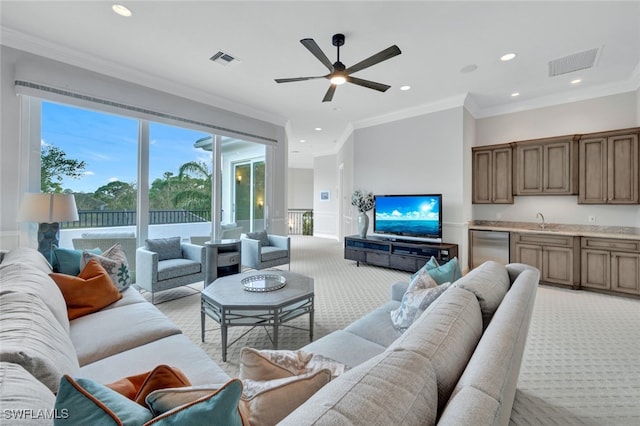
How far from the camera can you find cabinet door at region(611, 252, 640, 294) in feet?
11.6

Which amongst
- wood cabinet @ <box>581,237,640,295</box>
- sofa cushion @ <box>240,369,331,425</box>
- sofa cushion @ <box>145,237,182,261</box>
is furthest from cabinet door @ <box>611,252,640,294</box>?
sofa cushion @ <box>145,237,182,261</box>

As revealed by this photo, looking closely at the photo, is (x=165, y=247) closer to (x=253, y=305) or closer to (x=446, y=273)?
(x=253, y=305)

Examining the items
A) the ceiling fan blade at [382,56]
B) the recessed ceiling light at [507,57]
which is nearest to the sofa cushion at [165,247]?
the ceiling fan blade at [382,56]

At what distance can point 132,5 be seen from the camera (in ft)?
8.26

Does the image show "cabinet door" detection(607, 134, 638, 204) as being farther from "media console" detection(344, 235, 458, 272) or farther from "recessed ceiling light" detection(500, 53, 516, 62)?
"media console" detection(344, 235, 458, 272)

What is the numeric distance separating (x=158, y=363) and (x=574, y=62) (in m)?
5.25

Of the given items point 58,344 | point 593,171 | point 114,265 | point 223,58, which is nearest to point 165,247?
point 114,265

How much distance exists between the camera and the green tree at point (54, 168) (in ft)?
10.6

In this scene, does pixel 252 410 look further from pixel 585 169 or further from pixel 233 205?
pixel 585 169

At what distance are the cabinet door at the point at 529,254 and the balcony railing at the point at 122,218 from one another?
17.2 ft

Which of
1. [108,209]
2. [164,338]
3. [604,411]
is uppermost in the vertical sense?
[108,209]

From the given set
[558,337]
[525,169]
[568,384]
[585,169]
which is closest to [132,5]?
[568,384]

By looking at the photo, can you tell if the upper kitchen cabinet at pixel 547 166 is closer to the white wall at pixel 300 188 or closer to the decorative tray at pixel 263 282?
the decorative tray at pixel 263 282

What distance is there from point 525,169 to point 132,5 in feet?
18.5
